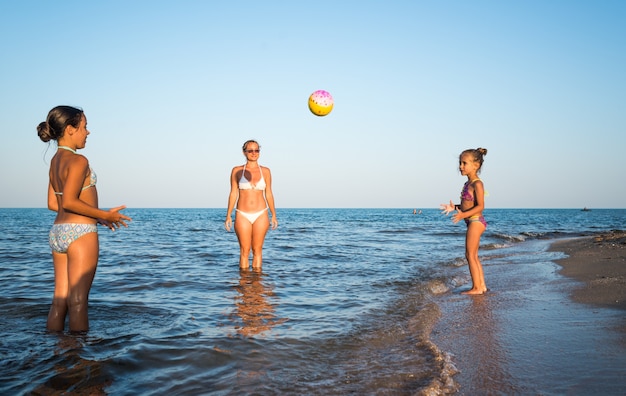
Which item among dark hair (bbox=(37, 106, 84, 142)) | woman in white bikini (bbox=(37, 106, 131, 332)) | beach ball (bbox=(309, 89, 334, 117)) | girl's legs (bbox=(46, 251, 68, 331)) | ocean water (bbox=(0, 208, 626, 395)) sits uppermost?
beach ball (bbox=(309, 89, 334, 117))

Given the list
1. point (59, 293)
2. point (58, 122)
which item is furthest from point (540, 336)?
point (58, 122)

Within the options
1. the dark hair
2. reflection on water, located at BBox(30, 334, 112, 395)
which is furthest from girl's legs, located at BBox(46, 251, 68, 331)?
the dark hair

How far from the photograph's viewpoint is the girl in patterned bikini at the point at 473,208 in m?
6.29

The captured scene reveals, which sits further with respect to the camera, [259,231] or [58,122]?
[259,231]

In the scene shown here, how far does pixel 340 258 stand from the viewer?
10984 mm

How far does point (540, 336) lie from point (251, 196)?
16.8 feet

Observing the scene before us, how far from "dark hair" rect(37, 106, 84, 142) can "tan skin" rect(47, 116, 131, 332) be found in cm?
4

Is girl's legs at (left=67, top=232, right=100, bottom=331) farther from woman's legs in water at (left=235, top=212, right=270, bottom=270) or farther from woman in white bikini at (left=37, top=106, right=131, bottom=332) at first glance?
woman's legs in water at (left=235, top=212, right=270, bottom=270)

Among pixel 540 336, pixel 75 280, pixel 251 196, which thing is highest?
pixel 251 196

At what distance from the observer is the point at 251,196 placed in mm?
7742

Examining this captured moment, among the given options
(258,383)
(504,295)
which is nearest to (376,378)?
(258,383)

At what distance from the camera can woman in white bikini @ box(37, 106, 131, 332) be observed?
3.60m

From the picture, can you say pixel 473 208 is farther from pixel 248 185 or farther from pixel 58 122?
pixel 58 122

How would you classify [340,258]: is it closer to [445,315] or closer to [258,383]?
[445,315]
